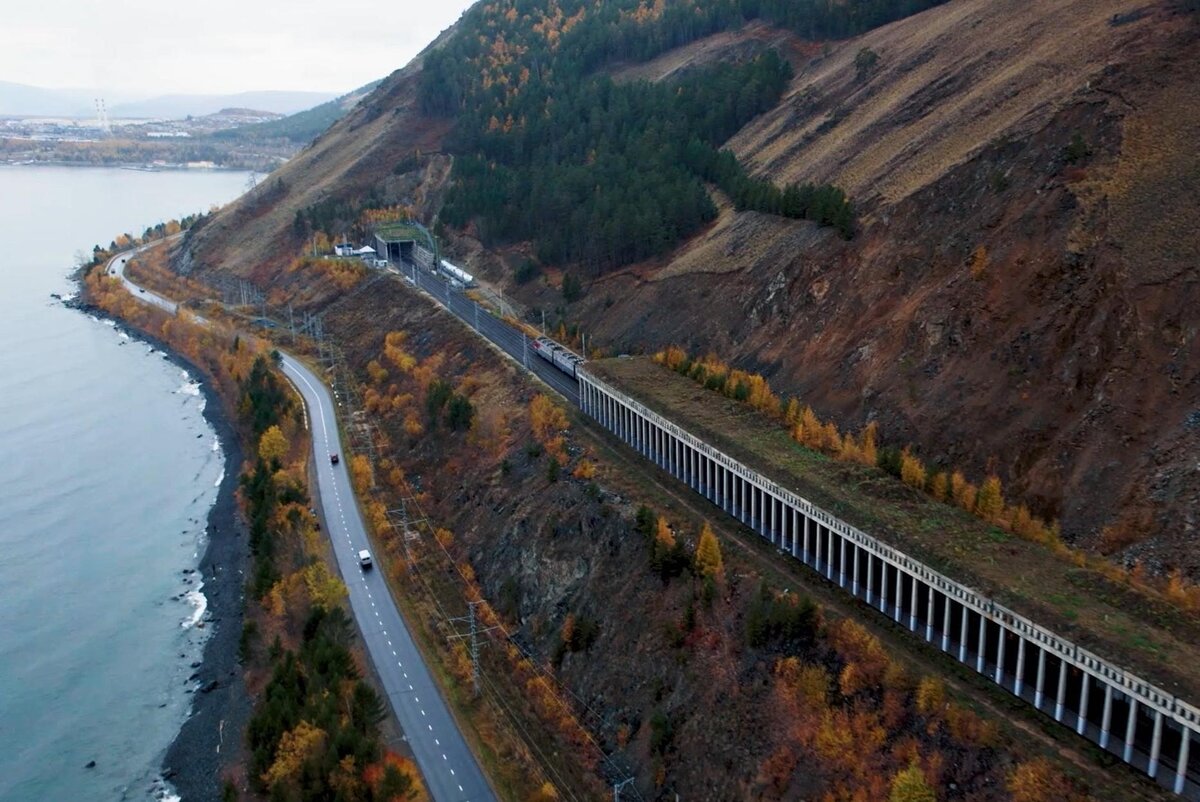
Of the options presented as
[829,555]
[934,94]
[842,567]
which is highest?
[934,94]

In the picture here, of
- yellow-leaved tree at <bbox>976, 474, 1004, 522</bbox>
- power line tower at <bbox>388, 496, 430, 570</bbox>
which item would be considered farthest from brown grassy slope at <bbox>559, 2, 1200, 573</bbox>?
power line tower at <bbox>388, 496, 430, 570</bbox>

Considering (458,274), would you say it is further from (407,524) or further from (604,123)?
→ (407,524)

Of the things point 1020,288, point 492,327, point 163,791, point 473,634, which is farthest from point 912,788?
point 492,327

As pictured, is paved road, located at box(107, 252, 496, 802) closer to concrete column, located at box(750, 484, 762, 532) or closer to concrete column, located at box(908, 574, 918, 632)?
concrete column, located at box(750, 484, 762, 532)

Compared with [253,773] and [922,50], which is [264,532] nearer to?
[253,773]

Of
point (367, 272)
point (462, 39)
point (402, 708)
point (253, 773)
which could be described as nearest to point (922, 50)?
point (367, 272)

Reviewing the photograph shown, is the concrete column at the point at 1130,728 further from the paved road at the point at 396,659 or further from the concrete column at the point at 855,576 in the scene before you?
the paved road at the point at 396,659
